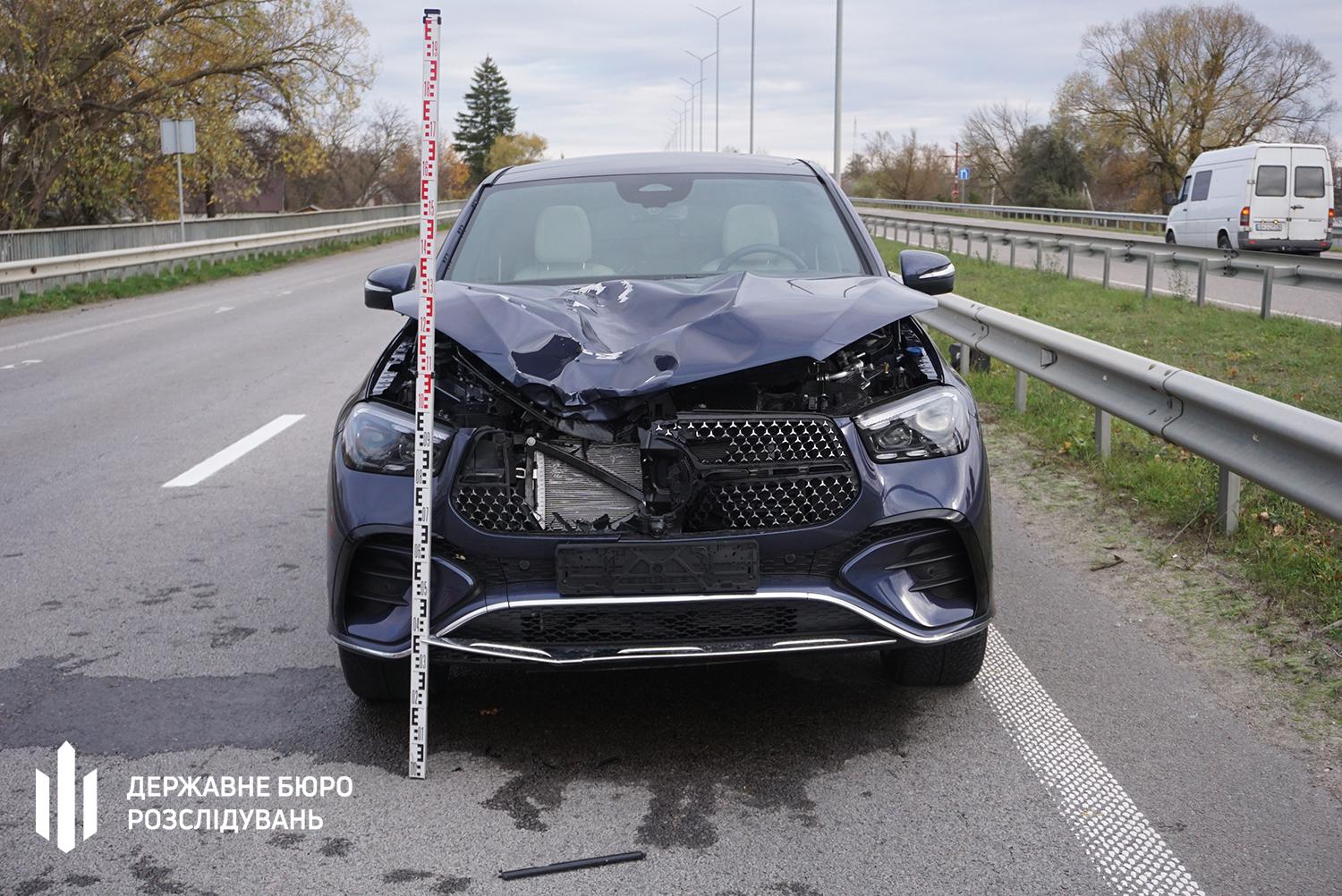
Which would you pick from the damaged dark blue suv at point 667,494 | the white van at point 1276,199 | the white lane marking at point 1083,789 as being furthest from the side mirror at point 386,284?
the white van at point 1276,199

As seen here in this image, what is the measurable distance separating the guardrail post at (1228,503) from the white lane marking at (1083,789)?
1.81 metres

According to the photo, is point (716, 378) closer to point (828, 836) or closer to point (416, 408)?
point (416, 408)

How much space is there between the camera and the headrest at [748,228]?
532cm

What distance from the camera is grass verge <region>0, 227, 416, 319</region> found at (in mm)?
20641

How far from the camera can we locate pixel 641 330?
4086 mm

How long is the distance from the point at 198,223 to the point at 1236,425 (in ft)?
94.7

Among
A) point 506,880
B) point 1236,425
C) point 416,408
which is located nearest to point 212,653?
point 416,408

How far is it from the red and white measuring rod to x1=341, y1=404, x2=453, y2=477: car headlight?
0.06 meters

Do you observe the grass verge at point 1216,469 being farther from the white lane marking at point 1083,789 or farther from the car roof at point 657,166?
the car roof at point 657,166

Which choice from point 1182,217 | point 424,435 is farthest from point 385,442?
point 1182,217

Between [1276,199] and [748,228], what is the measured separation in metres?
26.0

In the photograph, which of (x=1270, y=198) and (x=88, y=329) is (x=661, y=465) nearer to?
(x=88, y=329)

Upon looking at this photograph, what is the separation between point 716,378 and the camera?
3732 millimetres

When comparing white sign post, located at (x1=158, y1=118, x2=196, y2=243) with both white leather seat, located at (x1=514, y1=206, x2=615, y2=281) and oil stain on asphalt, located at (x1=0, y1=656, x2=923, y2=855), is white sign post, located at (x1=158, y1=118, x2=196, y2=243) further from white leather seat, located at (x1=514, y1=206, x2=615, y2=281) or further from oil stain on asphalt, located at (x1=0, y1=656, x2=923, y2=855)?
oil stain on asphalt, located at (x1=0, y1=656, x2=923, y2=855)
